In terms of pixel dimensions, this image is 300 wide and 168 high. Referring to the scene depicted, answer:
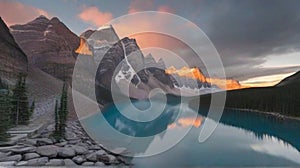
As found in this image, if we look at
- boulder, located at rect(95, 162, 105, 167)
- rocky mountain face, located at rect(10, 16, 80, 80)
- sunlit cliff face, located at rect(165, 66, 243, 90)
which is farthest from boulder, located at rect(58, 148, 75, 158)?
sunlit cliff face, located at rect(165, 66, 243, 90)

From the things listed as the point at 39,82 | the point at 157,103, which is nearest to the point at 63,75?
the point at 39,82

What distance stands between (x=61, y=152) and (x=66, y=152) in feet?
0.16

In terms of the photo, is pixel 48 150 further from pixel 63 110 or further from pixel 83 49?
pixel 83 49

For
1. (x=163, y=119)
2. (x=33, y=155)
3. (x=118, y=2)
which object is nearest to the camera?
(x=33, y=155)

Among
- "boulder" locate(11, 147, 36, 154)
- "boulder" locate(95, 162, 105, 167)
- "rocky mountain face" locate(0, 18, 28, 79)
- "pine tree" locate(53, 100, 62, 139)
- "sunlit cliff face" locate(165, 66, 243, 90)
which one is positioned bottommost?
"boulder" locate(95, 162, 105, 167)

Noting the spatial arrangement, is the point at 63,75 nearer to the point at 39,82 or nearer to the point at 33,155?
the point at 39,82

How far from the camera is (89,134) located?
2.76m

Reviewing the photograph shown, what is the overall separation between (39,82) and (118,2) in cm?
123

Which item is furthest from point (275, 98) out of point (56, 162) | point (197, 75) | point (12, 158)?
point (12, 158)

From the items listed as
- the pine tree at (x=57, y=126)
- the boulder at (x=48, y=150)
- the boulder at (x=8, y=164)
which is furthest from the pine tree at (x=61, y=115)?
the boulder at (x=8, y=164)

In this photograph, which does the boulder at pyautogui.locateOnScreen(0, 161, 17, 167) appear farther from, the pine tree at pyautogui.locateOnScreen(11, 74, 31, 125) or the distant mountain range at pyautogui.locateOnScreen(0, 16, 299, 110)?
the distant mountain range at pyautogui.locateOnScreen(0, 16, 299, 110)

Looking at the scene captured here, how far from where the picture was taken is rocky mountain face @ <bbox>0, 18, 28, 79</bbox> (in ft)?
8.36

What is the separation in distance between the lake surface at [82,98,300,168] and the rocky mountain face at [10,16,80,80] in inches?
26.6

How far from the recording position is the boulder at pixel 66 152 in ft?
8.20
